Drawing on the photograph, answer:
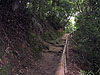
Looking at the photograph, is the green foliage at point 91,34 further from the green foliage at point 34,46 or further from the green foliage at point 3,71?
the green foliage at point 3,71

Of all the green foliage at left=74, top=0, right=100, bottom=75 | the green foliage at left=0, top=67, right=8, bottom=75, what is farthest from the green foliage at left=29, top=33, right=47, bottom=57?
the green foliage at left=0, top=67, right=8, bottom=75

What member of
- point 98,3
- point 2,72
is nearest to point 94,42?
point 98,3

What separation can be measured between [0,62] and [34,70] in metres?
2.07

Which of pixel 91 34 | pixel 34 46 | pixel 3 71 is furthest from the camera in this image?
pixel 34 46

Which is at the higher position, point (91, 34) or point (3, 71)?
Result: point (91, 34)

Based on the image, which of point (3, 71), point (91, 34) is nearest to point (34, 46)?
point (91, 34)

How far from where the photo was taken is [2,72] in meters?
3.27

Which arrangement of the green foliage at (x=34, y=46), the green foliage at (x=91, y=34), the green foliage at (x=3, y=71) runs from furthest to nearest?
the green foliage at (x=34, y=46), the green foliage at (x=91, y=34), the green foliage at (x=3, y=71)

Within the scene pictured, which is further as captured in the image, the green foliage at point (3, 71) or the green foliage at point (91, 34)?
the green foliage at point (91, 34)

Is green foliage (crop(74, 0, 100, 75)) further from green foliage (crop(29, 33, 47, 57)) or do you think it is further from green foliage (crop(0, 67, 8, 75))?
green foliage (crop(0, 67, 8, 75))

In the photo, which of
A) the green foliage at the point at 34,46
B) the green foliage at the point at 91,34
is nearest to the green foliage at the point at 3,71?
the green foliage at the point at 34,46

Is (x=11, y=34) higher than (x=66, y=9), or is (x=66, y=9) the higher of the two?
(x=66, y=9)

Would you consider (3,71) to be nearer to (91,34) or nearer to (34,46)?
(34,46)

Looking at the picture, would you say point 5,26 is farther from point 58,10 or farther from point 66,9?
point 66,9
